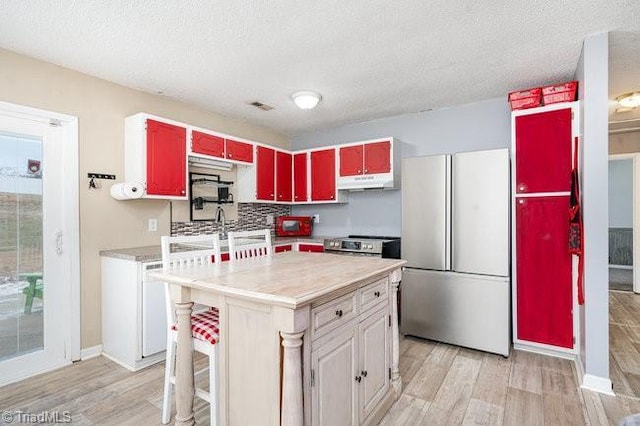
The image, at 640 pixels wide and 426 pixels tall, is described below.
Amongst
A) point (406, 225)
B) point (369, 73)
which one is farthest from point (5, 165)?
point (406, 225)

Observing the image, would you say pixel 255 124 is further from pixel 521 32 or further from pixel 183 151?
pixel 521 32

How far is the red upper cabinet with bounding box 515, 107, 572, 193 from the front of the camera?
271 centimetres

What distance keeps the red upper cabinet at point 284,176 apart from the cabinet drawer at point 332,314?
2967 millimetres

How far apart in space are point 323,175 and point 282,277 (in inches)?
114

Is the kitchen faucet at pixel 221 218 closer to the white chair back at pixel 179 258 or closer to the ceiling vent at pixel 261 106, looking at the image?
the ceiling vent at pixel 261 106

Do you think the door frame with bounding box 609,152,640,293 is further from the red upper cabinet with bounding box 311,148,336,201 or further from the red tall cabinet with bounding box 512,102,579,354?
the red upper cabinet with bounding box 311,148,336,201

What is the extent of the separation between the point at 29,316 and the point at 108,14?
232 centimetres

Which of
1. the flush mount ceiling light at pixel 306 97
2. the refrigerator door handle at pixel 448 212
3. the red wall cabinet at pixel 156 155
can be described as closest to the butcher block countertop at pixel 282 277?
the refrigerator door handle at pixel 448 212

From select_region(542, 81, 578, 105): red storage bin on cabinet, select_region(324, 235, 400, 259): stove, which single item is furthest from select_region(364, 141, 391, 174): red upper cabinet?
select_region(542, 81, 578, 105): red storage bin on cabinet

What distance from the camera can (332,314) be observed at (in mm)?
1541

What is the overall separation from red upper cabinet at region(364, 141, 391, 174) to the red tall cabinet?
4.41ft

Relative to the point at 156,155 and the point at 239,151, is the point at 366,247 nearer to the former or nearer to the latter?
the point at 239,151

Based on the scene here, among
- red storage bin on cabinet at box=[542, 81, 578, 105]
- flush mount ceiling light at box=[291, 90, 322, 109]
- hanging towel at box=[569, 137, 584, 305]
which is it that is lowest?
hanging towel at box=[569, 137, 584, 305]

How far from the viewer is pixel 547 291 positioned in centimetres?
277
